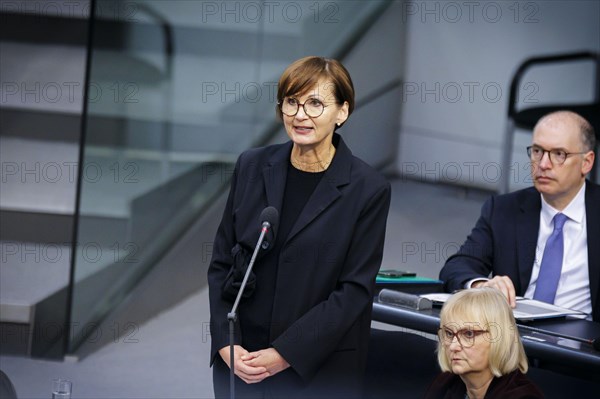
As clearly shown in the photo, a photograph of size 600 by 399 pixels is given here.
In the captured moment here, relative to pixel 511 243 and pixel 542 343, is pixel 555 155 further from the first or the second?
pixel 542 343

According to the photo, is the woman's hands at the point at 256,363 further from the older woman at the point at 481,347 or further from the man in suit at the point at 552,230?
the man in suit at the point at 552,230

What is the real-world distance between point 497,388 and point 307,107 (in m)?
0.82

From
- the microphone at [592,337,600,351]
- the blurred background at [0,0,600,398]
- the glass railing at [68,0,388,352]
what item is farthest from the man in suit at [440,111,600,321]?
the glass railing at [68,0,388,352]

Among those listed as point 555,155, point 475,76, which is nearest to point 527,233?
point 555,155

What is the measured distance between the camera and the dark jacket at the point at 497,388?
2619 mm

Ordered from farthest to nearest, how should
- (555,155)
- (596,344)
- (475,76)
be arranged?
(475,76) → (555,155) → (596,344)

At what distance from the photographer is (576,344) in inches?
115

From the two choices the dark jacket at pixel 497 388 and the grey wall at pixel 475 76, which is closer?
the dark jacket at pixel 497 388

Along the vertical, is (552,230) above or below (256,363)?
above

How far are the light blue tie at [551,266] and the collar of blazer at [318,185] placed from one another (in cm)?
101

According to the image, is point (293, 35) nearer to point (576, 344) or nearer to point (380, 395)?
point (380, 395)

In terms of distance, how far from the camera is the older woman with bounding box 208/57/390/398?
2.62 meters

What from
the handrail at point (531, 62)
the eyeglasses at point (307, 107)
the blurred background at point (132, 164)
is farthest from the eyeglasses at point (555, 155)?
the handrail at point (531, 62)

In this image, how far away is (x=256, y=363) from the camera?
2.61 m
